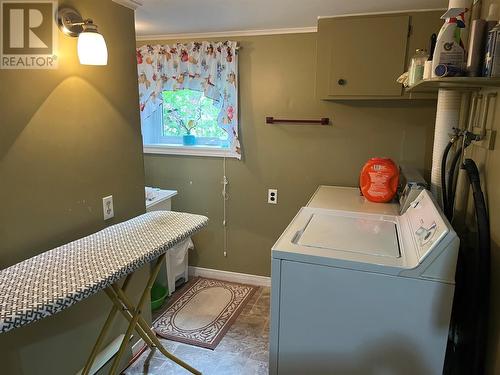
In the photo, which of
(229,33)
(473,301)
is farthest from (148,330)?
(229,33)

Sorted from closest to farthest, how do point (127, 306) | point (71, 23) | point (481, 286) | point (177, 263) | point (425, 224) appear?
point (481, 286), point (425, 224), point (71, 23), point (127, 306), point (177, 263)

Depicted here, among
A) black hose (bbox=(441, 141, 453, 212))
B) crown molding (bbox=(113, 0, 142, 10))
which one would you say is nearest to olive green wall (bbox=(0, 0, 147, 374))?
crown molding (bbox=(113, 0, 142, 10))

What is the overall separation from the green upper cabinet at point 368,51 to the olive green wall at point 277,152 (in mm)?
312

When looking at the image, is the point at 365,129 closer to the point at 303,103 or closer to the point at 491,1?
the point at 303,103

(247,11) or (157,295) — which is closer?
(247,11)

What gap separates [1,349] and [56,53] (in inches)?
48.6

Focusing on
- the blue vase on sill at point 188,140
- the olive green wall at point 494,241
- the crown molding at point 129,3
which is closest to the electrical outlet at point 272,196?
the blue vase on sill at point 188,140

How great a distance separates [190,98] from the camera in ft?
10.7

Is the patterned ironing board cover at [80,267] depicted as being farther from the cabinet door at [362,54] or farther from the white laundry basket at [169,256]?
the cabinet door at [362,54]

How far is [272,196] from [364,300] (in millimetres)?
1742

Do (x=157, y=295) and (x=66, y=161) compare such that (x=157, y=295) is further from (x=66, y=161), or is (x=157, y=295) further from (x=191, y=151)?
(x=66, y=161)

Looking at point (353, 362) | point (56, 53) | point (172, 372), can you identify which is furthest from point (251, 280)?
point (56, 53)

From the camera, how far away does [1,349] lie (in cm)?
143

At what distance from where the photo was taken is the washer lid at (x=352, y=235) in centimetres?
148
